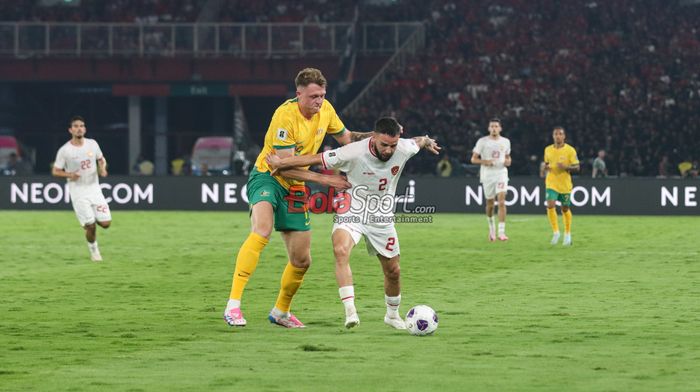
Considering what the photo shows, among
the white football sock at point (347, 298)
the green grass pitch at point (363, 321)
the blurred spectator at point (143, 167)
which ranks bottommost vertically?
the green grass pitch at point (363, 321)

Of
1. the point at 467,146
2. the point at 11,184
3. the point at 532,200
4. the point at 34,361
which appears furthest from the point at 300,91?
the point at 467,146

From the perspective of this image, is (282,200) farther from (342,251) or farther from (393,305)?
(393,305)

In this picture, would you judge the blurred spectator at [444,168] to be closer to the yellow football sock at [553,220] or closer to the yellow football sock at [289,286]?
the yellow football sock at [553,220]

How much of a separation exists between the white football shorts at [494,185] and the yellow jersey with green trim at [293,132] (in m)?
13.3

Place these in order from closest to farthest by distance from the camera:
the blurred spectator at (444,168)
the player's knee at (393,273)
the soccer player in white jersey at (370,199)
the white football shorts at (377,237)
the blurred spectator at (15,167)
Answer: the soccer player in white jersey at (370,199)
the white football shorts at (377,237)
the player's knee at (393,273)
the blurred spectator at (444,168)
the blurred spectator at (15,167)

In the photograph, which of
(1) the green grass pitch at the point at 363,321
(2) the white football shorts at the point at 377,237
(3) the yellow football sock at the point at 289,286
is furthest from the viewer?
(3) the yellow football sock at the point at 289,286

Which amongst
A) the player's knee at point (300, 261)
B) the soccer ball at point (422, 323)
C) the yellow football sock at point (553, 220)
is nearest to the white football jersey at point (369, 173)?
the player's knee at point (300, 261)

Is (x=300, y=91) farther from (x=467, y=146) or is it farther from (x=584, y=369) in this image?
(x=467, y=146)

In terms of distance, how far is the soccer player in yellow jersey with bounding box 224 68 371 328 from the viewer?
11.8m

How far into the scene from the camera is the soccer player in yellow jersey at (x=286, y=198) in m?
11.8

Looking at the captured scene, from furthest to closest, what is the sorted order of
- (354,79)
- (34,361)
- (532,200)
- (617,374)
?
1. (354,79)
2. (532,200)
3. (34,361)
4. (617,374)

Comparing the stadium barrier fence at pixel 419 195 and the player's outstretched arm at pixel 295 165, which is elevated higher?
the player's outstretched arm at pixel 295 165

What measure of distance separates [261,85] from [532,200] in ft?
55.0

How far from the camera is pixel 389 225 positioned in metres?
11.9
